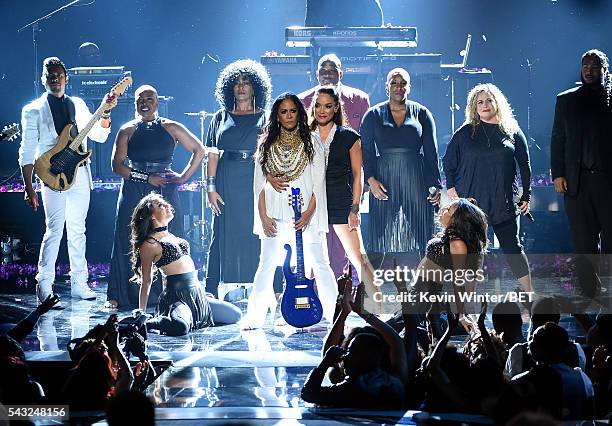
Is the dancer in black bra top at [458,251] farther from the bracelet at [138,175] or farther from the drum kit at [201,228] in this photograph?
the drum kit at [201,228]

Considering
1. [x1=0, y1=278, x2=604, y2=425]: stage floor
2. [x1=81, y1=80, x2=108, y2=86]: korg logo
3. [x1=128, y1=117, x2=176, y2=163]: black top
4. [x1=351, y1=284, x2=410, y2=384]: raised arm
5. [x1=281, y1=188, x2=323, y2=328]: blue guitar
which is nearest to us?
[x1=351, y1=284, x2=410, y2=384]: raised arm

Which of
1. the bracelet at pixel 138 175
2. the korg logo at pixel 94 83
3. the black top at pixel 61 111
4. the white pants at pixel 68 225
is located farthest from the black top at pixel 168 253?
the korg logo at pixel 94 83

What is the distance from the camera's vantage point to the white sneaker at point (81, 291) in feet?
31.1

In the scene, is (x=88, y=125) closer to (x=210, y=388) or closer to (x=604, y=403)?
(x=210, y=388)

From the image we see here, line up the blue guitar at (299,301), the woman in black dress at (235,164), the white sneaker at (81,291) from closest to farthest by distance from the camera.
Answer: the blue guitar at (299,301)
the woman in black dress at (235,164)
the white sneaker at (81,291)

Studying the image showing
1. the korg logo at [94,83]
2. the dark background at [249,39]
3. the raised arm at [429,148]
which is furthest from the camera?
the dark background at [249,39]

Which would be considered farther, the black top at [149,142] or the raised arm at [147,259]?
the black top at [149,142]

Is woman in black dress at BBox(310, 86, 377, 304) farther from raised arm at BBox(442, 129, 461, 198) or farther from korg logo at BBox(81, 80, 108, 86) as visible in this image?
korg logo at BBox(81, 80, 108, 86)

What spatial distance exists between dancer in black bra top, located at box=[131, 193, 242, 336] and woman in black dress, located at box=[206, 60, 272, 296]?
0.58 m

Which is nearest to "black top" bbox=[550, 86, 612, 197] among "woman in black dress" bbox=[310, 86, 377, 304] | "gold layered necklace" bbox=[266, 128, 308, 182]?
"woman in black dress" bbox=[310, 86, 377, 304]

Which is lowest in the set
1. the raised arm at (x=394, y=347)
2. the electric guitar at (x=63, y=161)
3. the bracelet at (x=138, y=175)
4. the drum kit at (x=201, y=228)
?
the raised arm at (x=394, y=347)

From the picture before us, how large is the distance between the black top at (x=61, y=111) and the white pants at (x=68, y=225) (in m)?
0.42

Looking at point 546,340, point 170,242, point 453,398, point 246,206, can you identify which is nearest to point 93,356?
point 453,398

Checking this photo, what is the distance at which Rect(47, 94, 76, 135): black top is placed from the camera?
30.2 feet
